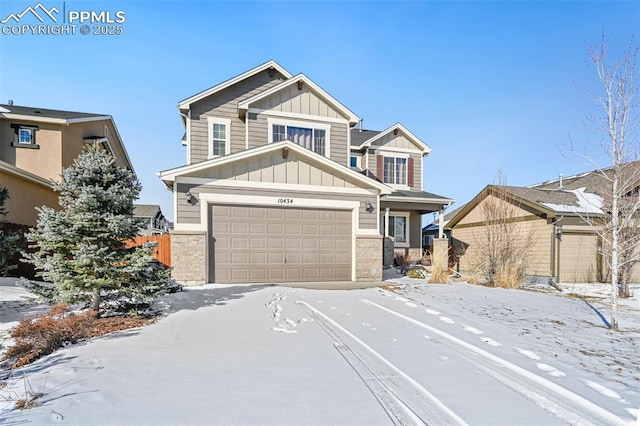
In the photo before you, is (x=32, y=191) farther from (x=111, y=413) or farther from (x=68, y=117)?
(x=111, y=413)

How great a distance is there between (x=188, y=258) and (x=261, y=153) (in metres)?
3.87

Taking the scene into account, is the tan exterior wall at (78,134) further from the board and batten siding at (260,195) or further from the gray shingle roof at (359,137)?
the gray shingle roof at (359,137)

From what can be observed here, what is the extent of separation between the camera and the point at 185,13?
28.4 feet

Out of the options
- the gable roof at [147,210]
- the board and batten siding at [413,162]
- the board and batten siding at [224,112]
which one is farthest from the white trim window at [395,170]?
the gable roof at [147,210]

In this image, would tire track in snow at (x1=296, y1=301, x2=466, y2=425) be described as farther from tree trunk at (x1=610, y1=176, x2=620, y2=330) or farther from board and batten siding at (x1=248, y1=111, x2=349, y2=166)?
board and batten siding at (x1=248, y1=111, x2=349, y2=166)

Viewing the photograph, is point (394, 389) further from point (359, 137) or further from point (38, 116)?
point (38, 116)

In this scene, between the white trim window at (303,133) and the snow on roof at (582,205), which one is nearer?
the snow on roof at (582,205)

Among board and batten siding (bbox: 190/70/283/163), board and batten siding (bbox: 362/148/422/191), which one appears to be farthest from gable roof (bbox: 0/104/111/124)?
board and batten siding (bbox: 362/148/422/191)

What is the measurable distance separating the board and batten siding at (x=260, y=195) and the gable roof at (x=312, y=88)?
4064 mm

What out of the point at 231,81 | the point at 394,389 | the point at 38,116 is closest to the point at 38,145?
the point at 38,116

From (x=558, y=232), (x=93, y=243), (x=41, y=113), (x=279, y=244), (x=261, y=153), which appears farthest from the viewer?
(x=41, y=113)

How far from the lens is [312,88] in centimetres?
1336

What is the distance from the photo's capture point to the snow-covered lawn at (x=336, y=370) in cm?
289

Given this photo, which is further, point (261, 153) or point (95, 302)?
point (261, 153)
